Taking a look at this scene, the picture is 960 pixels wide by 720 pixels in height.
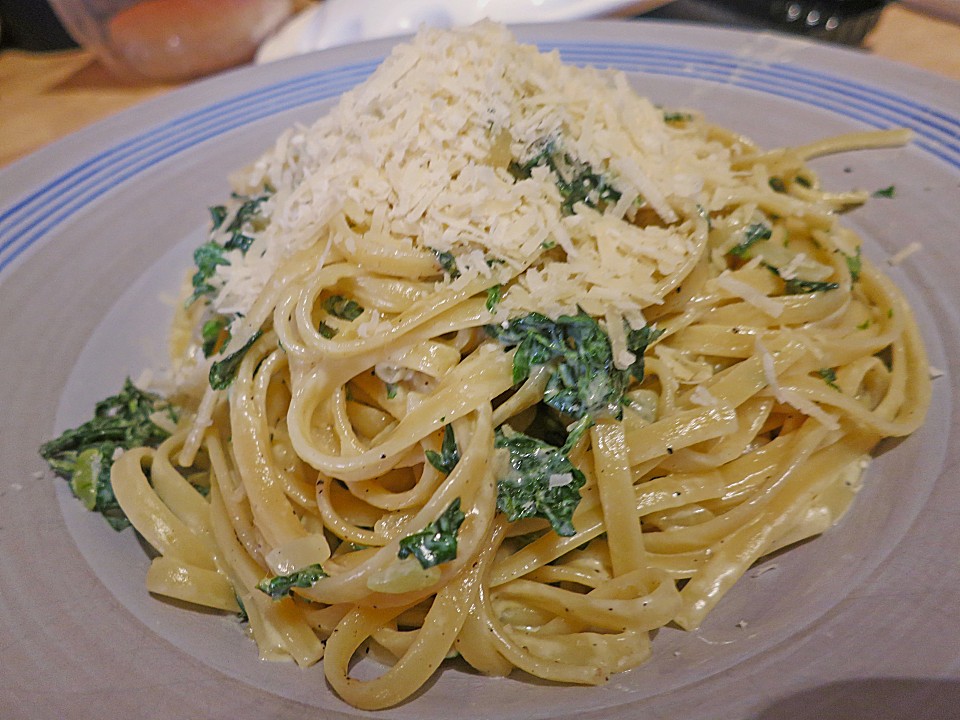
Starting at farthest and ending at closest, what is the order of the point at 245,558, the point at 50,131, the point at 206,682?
the point at 50,131, the point at 245,558, the point at 206,682

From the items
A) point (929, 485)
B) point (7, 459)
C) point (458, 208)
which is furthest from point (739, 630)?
point (7, 459)

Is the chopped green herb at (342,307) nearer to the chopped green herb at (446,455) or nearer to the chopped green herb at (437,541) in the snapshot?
the chopped green herb at (446,455)

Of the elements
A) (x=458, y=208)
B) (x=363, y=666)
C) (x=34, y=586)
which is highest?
(x=458, y=208)

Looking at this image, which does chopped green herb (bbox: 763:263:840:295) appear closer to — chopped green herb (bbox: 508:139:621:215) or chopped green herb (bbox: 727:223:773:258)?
chopped green herb (bbox: 727:223:773:258)

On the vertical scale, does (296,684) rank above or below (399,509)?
below

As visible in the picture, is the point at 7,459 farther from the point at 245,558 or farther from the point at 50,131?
the point at 50,131

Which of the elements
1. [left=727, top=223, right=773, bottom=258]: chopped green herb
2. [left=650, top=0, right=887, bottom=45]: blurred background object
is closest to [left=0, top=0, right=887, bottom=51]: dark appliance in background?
[left=650, top=0, right=887, bottom=45]: blurred background object

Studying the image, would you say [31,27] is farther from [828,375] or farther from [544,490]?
[828,375]
